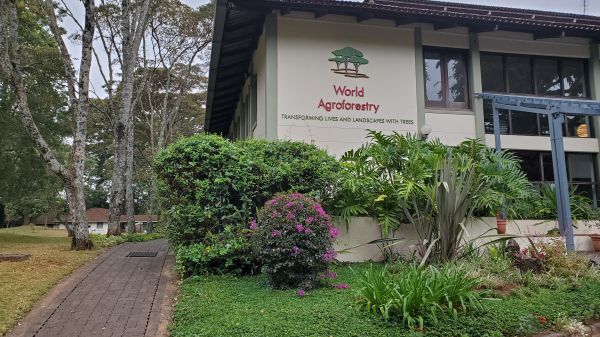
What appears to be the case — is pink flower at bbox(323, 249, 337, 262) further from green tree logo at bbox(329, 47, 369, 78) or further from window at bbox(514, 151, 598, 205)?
window at bbox(514, 151, 598, 205)

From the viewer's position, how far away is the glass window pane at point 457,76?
11859 mm

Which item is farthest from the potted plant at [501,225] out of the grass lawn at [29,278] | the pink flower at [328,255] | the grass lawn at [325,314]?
the grass lawn at [29,278]

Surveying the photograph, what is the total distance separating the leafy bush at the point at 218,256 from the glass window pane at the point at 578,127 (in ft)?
32.8

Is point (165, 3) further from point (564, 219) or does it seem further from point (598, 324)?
point (598, 324)

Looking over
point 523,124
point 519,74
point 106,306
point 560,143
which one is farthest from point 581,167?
point 106,306

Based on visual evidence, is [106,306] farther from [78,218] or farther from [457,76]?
[457,76]

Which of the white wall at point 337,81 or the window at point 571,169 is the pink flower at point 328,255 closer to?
the white wall at point 337,81

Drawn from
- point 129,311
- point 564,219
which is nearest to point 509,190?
point 564,219

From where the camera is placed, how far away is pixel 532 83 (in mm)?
12492

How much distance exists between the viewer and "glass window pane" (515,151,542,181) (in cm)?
1209

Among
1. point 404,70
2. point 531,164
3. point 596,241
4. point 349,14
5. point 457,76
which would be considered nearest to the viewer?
point 596,241

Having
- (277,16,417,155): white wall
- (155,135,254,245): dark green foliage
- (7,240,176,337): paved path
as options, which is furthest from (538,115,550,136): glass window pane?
(7,240,176,337): paved path

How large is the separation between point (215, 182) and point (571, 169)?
1007cm

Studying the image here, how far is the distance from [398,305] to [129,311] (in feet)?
10.1
